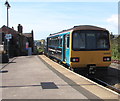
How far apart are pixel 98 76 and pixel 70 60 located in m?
2.12

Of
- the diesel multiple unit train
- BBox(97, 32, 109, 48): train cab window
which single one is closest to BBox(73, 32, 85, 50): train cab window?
the diesel multiple unit train

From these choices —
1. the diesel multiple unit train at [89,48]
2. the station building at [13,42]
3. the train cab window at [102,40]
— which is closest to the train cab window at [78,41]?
the diesel multiple unit train at [89,48]

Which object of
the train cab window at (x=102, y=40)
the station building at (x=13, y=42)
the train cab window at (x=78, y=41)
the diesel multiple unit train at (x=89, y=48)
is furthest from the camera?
the station building at (x=13, y=42)

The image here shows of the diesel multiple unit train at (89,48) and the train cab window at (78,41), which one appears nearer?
the diesel multiple unit train at (89,48)

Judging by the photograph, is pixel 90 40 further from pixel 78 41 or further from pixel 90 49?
pixel 78 41

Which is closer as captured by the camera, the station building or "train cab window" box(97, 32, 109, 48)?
"train cab window" box(97, 32, 109, 48)

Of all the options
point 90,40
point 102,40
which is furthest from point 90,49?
point 102,40

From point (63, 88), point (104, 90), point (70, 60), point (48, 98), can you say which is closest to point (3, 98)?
point (48, 98)

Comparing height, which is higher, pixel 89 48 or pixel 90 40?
pixel 90 40

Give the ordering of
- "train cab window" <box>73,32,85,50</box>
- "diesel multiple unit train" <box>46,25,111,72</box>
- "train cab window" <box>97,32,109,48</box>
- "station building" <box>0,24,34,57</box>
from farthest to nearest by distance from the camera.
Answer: "station building" <box>0,24,34,57</box>, "train cab window" <box>97,32,109,48</box>, "train cab window" <box>73,32,85,50</box>, "diesel multiple unit train" <box>46,25,111,72</box>

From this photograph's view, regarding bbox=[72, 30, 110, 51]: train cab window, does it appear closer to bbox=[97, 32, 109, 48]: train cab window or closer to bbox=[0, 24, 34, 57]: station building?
bbox=[97, 32, 109, 48]: train cab window

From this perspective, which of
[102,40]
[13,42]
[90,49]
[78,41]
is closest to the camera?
[90,49]

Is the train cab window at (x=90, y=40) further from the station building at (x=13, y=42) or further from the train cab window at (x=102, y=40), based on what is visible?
the station building at (x=13, y=42)

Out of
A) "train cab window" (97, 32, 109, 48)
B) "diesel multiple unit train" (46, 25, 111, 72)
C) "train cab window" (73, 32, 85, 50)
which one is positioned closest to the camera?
"diesel multiple unit train" (46, 25, 111, 72)
